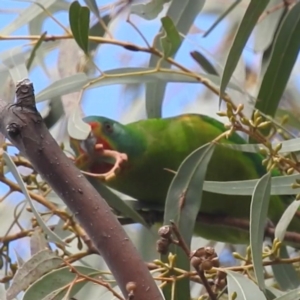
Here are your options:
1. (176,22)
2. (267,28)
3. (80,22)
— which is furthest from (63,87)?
(267,28)

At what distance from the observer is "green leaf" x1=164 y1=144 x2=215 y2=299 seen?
89 centimetres

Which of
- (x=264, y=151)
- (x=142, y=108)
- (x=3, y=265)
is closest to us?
(x=264, y=151)

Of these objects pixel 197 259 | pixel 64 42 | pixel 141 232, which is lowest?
pixel 197 259

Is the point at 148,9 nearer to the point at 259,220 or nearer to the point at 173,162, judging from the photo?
the point at 173,162

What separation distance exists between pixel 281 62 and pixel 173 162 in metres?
0.29

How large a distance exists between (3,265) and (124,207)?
0.66 ft

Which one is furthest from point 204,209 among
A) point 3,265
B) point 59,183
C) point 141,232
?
point 59,183

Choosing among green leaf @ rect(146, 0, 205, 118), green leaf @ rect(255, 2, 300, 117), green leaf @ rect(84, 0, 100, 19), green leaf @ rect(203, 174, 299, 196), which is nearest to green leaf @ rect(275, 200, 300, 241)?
green leaf @ rect(203, 174, 299, 196)

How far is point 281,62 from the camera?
1.08 metres

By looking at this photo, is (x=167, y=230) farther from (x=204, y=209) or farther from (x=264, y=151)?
(x=204, y=209)

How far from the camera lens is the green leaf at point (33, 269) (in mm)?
774

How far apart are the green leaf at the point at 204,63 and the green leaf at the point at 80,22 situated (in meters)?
0.26

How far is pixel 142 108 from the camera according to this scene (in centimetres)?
167

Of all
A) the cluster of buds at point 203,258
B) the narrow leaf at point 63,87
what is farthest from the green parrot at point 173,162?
the cluster of buds at point 203,258
